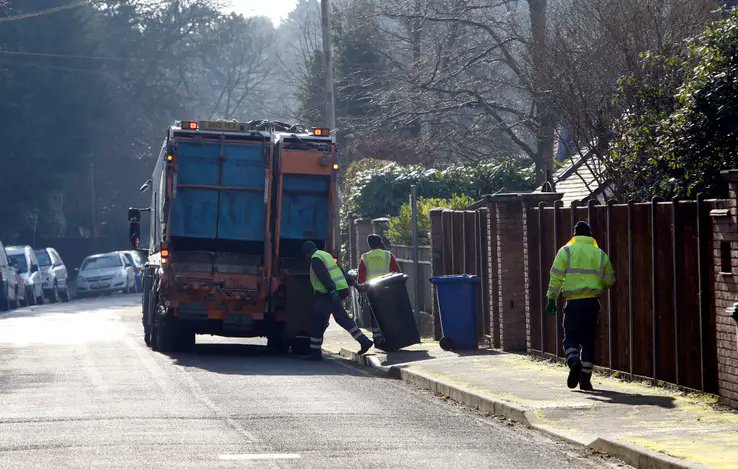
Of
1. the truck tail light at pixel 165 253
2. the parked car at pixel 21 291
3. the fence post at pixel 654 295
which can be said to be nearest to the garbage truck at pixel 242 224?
the truck tail light at pixel 165 253

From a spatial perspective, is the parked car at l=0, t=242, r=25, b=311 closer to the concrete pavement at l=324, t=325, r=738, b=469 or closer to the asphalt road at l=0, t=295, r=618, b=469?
the asphalt road at l=0, t=295, r=618, b=469

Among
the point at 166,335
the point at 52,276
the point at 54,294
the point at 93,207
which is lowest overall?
the point at 166,335

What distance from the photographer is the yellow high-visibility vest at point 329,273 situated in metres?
18.0

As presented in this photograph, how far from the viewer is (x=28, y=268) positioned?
134 ft

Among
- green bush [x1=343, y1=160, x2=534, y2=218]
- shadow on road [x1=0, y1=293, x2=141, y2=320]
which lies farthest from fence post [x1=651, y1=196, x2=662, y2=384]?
shadow on road [x1=0, y1=293, x2=141, y2=320]

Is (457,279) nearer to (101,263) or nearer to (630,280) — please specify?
(630,280)

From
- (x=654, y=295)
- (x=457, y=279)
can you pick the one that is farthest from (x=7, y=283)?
(x=654, y=295)

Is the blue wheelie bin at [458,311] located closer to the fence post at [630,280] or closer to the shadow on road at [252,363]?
the shadow on road at [252,363]

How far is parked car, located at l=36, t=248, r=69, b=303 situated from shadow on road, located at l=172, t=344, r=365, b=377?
23.9 meters

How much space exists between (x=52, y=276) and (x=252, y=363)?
27.7 meters

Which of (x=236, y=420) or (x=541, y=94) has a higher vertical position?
(x=541, y=94)

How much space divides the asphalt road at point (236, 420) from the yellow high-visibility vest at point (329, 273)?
1.01 m

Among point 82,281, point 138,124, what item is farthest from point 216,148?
point 138,124

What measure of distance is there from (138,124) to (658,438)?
5372 cm
